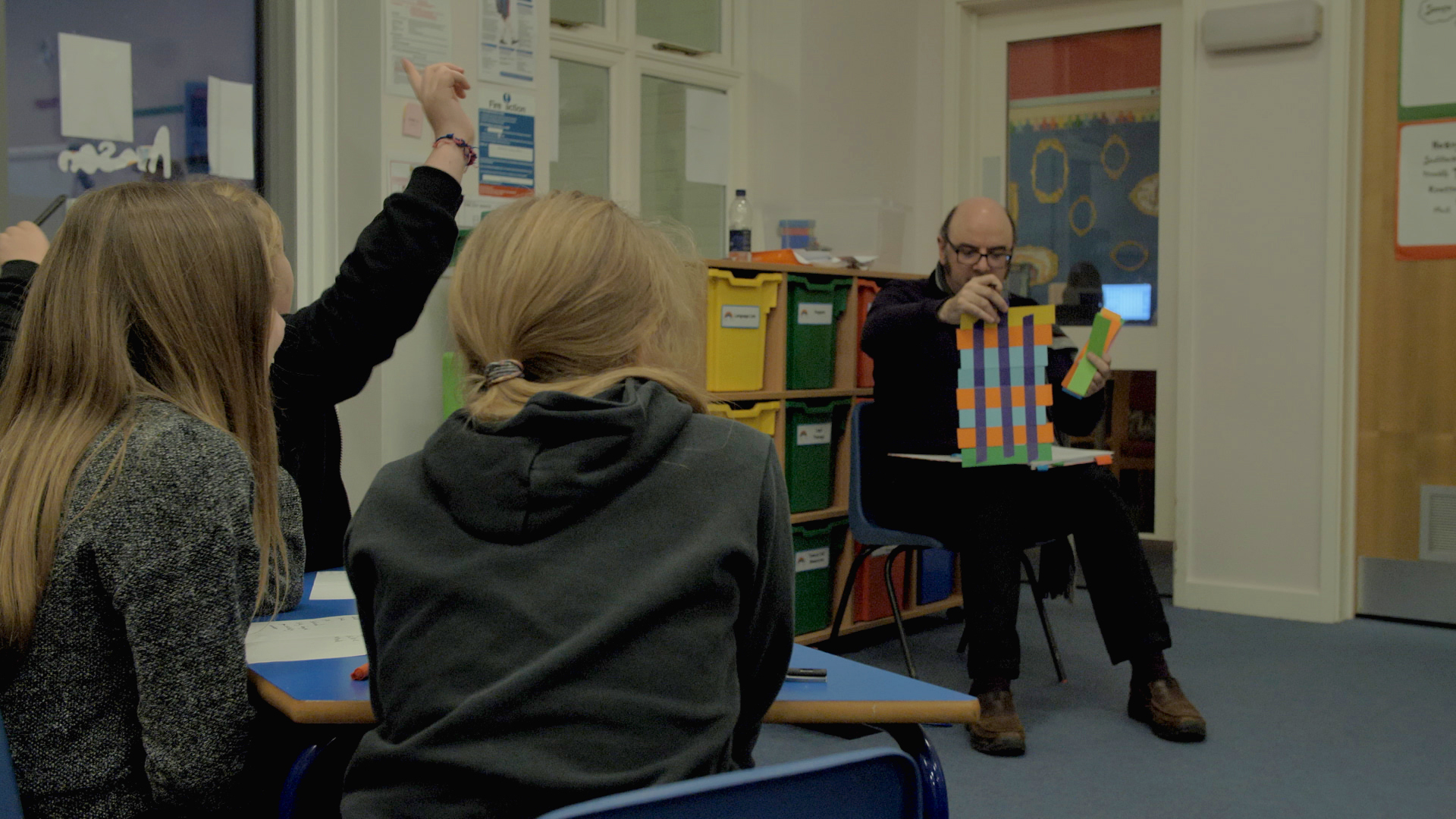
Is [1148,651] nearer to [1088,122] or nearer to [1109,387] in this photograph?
[1109,387]

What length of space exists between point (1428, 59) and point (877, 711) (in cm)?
400

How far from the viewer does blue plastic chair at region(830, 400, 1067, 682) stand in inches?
131

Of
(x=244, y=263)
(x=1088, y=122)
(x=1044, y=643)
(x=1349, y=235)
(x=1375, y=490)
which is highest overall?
(x=1088, y=122)

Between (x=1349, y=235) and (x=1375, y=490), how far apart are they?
3.00ft

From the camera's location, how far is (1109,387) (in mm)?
4711

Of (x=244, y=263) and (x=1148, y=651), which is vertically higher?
(x=244, y=263)

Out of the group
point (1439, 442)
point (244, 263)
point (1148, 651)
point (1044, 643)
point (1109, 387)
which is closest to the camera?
point (244, 263)

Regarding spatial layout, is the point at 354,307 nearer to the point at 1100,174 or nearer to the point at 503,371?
the point at 503,371

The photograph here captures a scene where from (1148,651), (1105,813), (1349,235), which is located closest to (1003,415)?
(1148,651)

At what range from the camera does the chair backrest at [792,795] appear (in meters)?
0.83

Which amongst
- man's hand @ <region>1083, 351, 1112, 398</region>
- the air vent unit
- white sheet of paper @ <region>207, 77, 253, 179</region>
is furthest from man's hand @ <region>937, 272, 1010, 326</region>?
the air vent unit

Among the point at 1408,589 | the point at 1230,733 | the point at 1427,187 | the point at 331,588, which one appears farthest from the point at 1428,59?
the point at 331,588

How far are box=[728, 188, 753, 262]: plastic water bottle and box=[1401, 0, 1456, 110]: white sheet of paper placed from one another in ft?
7.66

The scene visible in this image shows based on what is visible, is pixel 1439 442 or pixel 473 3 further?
pixel 1439 442
